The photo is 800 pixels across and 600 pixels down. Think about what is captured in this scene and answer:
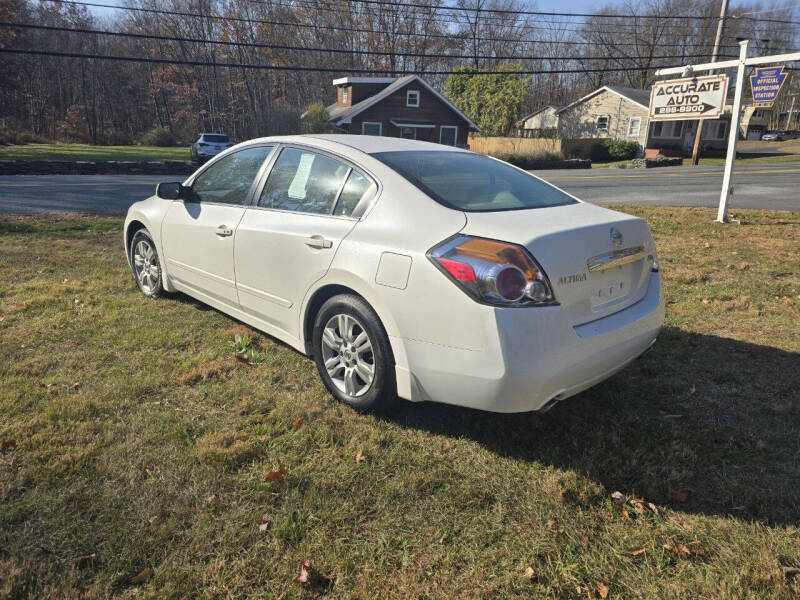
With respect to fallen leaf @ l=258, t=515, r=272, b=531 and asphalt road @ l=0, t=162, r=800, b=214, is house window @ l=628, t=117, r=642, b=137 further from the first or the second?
fallen leaf @ l=258, t=515, r=272, b=531

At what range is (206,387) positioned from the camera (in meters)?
3.72

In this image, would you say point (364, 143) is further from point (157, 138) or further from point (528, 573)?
point (157, 138)

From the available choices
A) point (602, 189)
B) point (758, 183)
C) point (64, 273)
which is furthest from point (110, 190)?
point (758, 183)

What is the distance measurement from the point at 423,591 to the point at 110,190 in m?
16.6

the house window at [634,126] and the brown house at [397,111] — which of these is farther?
the house window at [634,126]

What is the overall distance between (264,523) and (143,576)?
50cm

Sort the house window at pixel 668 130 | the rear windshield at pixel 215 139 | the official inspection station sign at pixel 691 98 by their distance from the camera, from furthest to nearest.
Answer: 1. the house window at pixel 668 130
2. the rear windshield at pixel 215 139
3. the official inspection station sign at pixel 691 98

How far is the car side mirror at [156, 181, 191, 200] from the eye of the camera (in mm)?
4805

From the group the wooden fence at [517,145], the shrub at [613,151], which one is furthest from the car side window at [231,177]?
the shrub at [613,151]

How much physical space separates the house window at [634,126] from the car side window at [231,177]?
47.8m

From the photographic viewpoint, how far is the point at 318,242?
3410 mm

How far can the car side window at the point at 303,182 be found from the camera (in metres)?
3.59

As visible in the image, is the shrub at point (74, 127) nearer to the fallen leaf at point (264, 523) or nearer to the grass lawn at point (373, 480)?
the grass lawn at point (373, 480)

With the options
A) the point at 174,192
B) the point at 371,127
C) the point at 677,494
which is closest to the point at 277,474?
the point at 677,494
